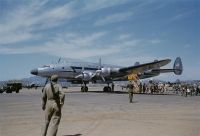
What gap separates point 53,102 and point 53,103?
0.03 metres

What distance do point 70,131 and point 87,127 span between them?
84 centimetres

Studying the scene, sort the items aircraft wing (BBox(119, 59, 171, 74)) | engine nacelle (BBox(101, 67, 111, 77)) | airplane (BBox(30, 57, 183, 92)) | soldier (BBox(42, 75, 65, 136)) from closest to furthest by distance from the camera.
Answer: soldier (BBox(42, 75, 65, 136)) < aircraft wing (BBox(119, 59, 171, 74)) < airplane (BBox(30, 57, 183, 92)) < engine nacelle (BBox(101, 67, 111, 77))

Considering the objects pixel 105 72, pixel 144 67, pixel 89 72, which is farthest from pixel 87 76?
pixel 144 67

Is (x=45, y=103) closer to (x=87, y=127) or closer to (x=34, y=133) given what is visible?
(x=34, y=133)

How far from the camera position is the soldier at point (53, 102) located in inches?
355

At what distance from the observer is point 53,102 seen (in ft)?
30.0

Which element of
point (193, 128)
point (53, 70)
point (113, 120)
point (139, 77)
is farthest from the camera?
point (139, 77)

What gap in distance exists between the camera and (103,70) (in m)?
43.4

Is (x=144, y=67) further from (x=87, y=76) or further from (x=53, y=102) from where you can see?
(x=53, y=102)

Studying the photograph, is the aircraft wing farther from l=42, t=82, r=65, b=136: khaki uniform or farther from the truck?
l=42, t=82, r=65, b=136: khaki uniform

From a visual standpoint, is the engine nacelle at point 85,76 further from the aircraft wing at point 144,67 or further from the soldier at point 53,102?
the soldier at point 53,102

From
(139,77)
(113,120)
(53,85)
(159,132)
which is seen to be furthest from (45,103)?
(139,77)

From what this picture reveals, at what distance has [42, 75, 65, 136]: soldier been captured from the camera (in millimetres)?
9023

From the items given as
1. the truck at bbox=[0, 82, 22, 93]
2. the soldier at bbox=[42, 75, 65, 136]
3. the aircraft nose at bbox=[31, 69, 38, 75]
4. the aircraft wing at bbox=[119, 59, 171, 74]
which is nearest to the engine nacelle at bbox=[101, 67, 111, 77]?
the aircraft wing at bbox=[119, 59, 171, 74]
